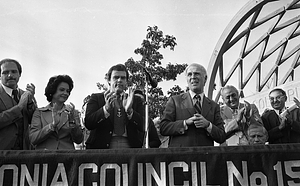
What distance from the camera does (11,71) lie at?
371cm

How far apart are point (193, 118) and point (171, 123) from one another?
243 mm

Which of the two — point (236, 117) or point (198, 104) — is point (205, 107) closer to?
point (198, 104)

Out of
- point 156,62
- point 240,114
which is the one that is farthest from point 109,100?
point 156,62

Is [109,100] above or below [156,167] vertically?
above

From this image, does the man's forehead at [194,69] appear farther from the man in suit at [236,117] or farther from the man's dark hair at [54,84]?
the man's dark hair at [54,84]

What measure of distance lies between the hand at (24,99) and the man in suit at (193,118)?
1.42 metres

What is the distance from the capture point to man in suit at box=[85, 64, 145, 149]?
346 cm

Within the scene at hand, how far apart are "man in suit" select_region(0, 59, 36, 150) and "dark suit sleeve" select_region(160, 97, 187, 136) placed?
1436mm

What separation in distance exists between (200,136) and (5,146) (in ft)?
6.28

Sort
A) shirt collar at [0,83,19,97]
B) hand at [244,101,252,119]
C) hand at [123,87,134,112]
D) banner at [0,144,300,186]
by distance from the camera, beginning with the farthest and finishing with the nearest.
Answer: hand at [244,101,252,119] → shirt collar at [0,83,19,97] → hand at [123,87,134,112] → banner at [0,144,300,186]

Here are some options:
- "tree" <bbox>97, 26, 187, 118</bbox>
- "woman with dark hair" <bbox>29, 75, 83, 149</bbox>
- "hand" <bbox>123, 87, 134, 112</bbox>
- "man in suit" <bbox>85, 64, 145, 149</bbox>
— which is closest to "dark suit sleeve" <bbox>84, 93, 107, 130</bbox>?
"man in suit" <bbox>85, 64, 145, 149</bbox>

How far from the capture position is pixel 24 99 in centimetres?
356

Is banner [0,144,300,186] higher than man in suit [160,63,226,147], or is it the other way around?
man in suit [160,63,226,147]

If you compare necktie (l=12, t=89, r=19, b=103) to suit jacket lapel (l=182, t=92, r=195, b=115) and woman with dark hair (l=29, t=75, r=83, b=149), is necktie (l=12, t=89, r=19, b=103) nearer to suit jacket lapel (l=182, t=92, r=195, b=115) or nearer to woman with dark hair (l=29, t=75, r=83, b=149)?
woman with dark hair (l=29, t=75, r=83, b=149)
